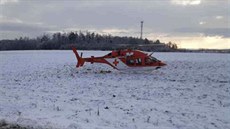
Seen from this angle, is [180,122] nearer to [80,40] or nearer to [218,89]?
[218,89]

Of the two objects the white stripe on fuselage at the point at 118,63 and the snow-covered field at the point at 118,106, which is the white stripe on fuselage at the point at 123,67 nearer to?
the white stripe on fuselage at the point at 118,63

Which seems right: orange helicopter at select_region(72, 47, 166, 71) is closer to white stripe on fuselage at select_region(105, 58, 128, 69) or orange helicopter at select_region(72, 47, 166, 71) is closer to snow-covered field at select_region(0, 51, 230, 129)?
white stripe on fuselage at select_region(105, 58, 128, 69)

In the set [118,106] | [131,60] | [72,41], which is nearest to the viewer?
[118,106]

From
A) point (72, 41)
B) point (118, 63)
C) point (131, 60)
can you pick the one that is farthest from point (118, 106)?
point (72, 41)

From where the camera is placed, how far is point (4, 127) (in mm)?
9984

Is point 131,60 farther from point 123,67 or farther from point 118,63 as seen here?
point 118,63

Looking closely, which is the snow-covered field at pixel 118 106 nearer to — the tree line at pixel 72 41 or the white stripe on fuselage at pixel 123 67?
the white stripe on fuselage at pixel 123 67

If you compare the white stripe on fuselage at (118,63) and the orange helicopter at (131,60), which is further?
the white stripe on fuselage at (118,63)

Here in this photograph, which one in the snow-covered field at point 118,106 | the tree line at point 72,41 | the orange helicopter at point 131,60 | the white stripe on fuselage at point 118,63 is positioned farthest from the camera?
the tree line at point 72,41

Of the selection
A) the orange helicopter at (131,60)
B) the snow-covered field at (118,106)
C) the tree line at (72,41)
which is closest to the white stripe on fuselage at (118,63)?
the orange helicopter at (131,60)

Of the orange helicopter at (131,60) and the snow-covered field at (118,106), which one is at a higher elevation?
the orange helicopter at (131,60)

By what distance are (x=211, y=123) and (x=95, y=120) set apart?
11.2 feet

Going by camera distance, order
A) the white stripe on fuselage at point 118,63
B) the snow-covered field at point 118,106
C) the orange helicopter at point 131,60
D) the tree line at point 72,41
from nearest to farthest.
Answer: the snow-covered field at point 118,106, the orange helicopter at point 131,60, the white stripe on fuselage at point 118,63, the tree line at point 72,41

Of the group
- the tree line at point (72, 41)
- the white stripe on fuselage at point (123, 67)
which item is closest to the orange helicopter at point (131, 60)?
the white stripe on fuselage at point (123, 67)
